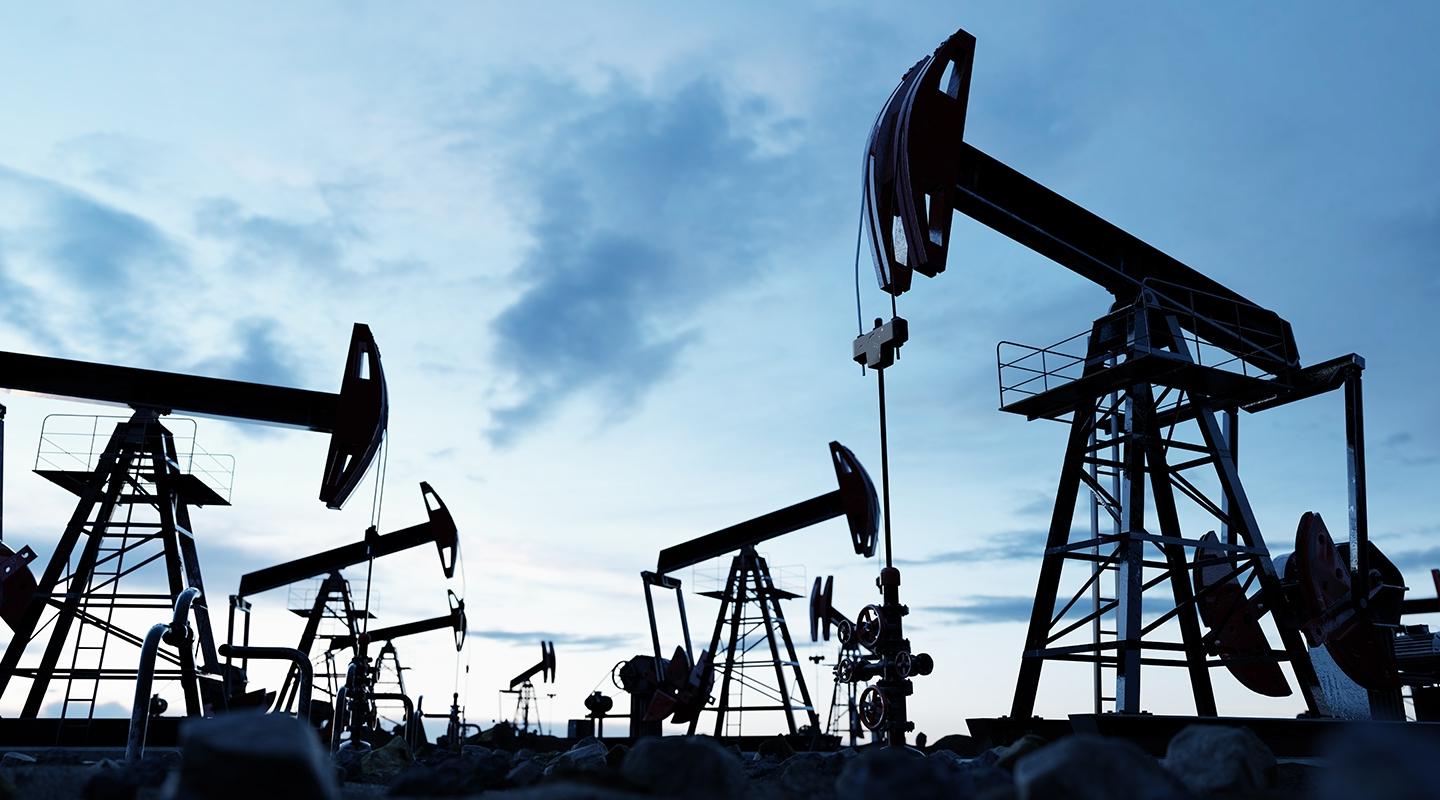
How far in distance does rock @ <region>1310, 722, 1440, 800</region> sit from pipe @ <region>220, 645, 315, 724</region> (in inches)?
212

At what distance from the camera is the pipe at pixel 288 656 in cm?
689

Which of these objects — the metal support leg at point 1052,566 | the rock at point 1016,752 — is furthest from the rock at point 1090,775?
the metal support leg at point 1052,566

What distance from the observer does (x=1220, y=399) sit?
1412 cm

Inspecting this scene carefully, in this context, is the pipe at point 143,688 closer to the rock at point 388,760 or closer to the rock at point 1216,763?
the rock at point 388,760

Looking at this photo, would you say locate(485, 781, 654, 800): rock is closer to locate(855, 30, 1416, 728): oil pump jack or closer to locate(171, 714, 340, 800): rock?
locate(171, 714, 340, 800): rock

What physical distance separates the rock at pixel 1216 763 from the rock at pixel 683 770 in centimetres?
175

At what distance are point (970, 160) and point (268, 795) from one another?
1074 cm

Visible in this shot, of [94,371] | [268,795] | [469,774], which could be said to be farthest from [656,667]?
[268,795]

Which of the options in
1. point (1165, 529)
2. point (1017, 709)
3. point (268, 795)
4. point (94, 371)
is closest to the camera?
point (268, 795)

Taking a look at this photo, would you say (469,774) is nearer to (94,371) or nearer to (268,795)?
(268,795)

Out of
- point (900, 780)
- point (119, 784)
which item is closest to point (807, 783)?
point (900, 780)

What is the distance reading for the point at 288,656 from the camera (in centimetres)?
729

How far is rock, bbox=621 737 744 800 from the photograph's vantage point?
4203 mm

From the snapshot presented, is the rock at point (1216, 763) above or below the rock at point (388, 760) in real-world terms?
above
